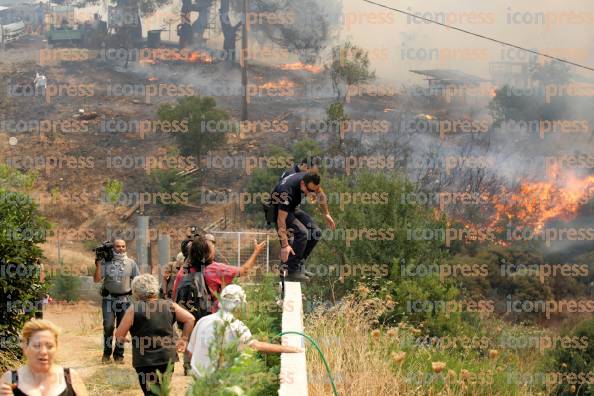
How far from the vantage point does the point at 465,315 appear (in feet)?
91.2

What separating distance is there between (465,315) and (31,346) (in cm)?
2295

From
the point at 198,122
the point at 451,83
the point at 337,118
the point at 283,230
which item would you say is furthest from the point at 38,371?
the point at 451,83

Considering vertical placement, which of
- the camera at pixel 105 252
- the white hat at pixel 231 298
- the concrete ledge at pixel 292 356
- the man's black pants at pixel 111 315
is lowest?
the man's black pants at pixel 111 315

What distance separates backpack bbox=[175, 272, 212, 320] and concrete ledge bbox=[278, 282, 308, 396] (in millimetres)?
903

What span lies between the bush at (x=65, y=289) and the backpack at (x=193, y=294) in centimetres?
1991

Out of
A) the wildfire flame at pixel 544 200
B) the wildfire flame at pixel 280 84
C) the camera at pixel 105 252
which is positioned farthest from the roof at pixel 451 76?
the camera at pixel 105 252

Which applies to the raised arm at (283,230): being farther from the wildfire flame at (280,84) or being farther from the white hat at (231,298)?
the wildfire flame at (280,84)

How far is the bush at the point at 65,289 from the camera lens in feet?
93.7

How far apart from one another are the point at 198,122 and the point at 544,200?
2022 centimetres

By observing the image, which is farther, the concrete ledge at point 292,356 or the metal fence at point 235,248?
the metal fence at point 235,248

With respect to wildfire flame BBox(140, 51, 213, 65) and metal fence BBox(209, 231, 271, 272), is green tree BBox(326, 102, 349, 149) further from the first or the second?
metal fence BBox(209, 231, 271, 272)

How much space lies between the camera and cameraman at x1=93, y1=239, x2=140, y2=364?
488 inches

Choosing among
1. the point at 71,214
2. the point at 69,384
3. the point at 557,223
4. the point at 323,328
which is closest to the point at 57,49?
the point at 71,214

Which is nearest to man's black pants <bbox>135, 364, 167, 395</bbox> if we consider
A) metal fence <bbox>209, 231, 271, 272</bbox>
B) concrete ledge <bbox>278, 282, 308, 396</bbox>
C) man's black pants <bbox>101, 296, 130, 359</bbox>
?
concrete ledge <bbox>278, 282, 308, 396</bbox>
